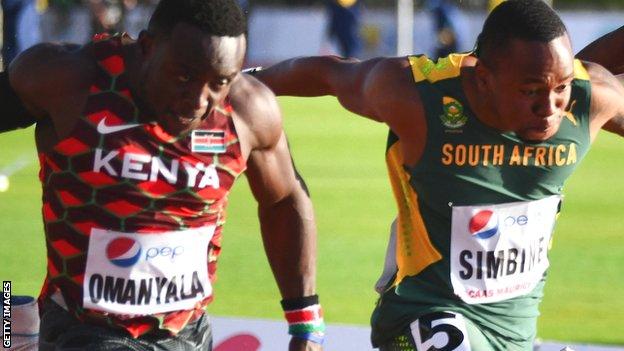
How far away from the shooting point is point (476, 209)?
5.40 metres

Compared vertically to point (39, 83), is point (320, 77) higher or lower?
lower

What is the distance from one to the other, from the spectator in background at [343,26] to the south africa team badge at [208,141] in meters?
27.7

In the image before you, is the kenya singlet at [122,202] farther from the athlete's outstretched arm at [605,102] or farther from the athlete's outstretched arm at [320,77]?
the athlete's outstretched arm at [605,102]

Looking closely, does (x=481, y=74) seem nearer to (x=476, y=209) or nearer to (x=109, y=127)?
(x=476, y=209)

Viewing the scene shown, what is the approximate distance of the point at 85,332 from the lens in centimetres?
466

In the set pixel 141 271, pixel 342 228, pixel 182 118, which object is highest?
pixel 182 118

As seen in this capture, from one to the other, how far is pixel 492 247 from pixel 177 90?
157 cm

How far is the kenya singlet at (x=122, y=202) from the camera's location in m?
4.60

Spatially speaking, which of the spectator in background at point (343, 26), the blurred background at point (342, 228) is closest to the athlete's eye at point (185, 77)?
the blurred background at point (342, 228)

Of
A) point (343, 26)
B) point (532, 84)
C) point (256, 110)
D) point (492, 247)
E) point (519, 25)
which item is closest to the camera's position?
point (256, 110)

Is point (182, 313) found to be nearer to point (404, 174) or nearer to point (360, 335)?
point (404, 174)

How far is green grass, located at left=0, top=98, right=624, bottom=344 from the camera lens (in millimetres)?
10023

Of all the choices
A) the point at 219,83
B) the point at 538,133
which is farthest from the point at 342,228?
the point at 219,83

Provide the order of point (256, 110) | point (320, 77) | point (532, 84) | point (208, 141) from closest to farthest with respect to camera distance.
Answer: point (208, 141) → point (256, 110) → point (532, 84) → point (320, 77)
